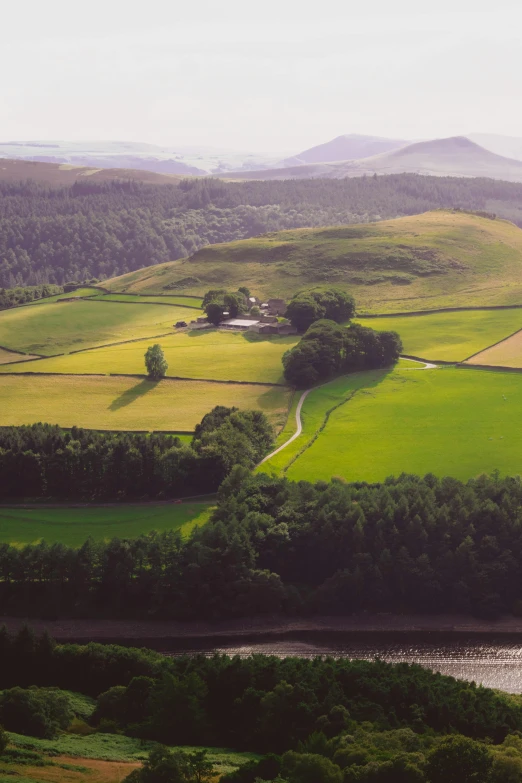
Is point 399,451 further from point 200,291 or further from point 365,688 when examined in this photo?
point 200,291

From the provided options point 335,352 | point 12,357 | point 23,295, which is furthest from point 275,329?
point 23,295

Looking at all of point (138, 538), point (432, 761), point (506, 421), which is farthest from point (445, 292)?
point (432, 761)

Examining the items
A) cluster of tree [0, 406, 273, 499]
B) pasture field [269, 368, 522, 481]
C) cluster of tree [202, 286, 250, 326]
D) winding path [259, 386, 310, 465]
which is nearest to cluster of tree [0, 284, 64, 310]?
cluster of tree [202, 286, 250, 326]

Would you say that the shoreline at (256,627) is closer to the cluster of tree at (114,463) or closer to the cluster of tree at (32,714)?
the cluster of tree at (32,714)

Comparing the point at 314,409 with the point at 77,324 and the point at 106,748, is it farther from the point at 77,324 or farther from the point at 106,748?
the point at 106,748

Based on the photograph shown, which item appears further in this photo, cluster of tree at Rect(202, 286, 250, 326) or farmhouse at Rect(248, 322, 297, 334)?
cluster of tree at Rect(202, 286, 250, 326)

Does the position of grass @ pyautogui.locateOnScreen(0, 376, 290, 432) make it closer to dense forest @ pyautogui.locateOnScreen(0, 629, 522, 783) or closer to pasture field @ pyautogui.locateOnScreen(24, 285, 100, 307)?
dense forest @ pyautogui.locateOnScreen(0, 629, 522, 783)

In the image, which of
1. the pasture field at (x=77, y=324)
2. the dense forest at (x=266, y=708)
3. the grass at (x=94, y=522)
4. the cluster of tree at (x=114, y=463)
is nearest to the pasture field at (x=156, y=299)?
the pasture field at (x=77, y=324)
